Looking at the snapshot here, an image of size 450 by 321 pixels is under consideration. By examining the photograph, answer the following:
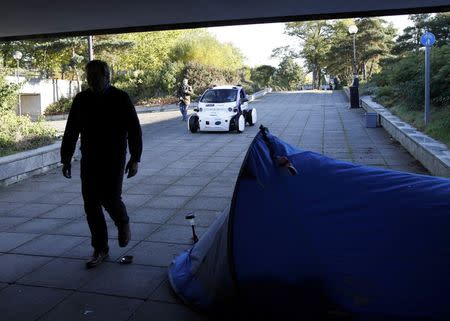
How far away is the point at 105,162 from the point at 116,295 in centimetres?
110

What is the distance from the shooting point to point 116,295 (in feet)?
12.2

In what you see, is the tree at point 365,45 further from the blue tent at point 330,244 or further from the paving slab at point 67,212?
the blue tent at point 330,244

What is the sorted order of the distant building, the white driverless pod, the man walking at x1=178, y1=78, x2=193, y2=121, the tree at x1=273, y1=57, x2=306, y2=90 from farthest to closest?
the tree at x1=273, y1=57, x2=306, y2=90 → the distant building → the man walking at x1=178, y1=78, x2=193, y2=121 → the white driverless pod

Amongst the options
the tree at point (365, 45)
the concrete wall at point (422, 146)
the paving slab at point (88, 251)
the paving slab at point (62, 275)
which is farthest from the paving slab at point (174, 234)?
the tree at point (365, 45)

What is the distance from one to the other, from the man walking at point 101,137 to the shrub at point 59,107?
2613 cm

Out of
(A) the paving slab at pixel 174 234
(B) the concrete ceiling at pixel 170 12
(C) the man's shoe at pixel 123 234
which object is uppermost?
(B) the concrete ceiling at pixel 170 12

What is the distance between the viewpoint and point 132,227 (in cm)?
555

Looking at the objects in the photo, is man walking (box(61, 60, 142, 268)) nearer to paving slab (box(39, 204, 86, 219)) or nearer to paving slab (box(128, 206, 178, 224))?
paving slab (box(128, 206, 178, 224))

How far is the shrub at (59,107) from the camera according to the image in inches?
1148

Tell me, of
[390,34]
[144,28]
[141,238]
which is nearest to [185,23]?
[144,28]

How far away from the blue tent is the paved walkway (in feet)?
2.19

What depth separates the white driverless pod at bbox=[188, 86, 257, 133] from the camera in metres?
14.5

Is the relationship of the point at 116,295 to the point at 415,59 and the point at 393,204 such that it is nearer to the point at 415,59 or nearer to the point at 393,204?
the point at 393,204

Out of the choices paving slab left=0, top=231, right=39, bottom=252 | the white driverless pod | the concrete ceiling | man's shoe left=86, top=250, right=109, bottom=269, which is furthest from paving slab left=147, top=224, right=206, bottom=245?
the white driverless pod
